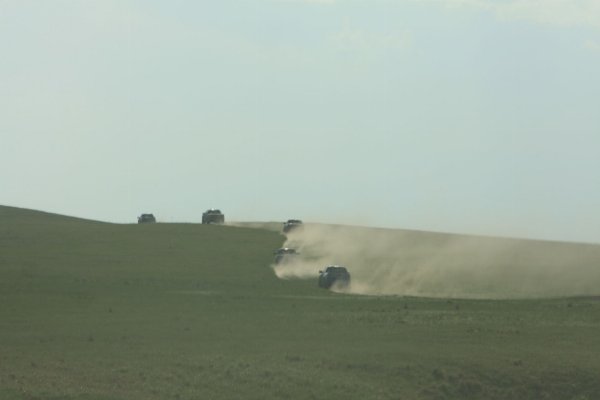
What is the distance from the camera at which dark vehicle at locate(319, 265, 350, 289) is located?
6431 cm

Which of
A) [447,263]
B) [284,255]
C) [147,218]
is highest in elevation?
[147,218]

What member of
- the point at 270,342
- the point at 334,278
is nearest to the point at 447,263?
the point at 334,278

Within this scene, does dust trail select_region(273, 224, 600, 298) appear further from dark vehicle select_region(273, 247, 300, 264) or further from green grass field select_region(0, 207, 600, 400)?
green grass field select_region(0, 207, 600, 400)

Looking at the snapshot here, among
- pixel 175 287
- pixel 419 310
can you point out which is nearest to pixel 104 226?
pixel 175 287

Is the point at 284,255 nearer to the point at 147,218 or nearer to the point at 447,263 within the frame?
the point at 447,263

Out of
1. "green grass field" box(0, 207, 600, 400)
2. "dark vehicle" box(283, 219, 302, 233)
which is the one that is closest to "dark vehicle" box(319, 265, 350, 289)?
"green grass field" box(0, 207, 600, 400)

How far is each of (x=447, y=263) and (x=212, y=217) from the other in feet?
151

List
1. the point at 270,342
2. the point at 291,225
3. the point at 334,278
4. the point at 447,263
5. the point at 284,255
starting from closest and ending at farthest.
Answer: the point at 270,342 → the point at 334,278 → the point at 284,255 → the point at 447,263 → the point at 291,225

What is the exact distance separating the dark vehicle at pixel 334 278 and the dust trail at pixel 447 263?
94cm

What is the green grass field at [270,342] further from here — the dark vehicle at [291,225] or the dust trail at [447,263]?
the dark vehicle at [291,225]

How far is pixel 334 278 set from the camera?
64625mm

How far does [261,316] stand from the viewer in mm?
44656

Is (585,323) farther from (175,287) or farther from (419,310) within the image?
(175,287)

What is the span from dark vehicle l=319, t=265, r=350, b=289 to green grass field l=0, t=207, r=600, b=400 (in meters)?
0.85
